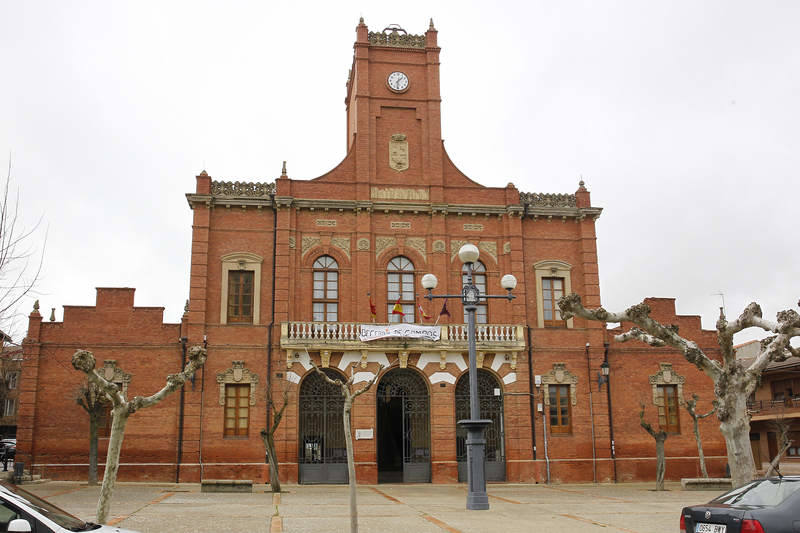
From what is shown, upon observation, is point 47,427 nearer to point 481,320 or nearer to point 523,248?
point 481,320

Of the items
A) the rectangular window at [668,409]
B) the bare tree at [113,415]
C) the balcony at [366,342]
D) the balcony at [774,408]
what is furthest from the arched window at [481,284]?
the balcony at [774,408]

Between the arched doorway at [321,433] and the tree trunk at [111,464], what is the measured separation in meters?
16.0

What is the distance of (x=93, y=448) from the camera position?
26.1m

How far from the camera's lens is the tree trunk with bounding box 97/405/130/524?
469 inches

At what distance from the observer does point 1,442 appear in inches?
1839

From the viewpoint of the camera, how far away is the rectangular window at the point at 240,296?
29750 mm

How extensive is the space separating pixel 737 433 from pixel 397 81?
75.8 ft

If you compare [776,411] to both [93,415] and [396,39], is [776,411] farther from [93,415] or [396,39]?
[93,415]

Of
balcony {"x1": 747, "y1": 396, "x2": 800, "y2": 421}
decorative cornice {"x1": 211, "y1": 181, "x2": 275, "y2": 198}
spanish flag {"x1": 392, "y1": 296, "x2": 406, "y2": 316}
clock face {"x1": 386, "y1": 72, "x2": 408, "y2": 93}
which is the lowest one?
balcony {"x1": 747, "y1": 396, "x2": 800, "y2": 421}

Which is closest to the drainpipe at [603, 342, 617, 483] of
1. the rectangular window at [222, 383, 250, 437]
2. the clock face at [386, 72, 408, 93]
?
the clock face at [386, 72, 408, 93]

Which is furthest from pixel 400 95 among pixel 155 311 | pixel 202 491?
pixel 202 491

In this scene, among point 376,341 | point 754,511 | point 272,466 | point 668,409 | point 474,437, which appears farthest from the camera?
point 668,409

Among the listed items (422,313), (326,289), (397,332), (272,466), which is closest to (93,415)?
(272,466)

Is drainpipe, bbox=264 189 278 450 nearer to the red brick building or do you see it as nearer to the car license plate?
the red brick building
